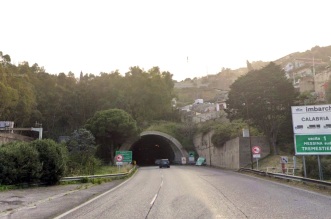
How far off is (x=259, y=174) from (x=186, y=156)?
38.5m

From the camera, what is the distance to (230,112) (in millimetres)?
43688

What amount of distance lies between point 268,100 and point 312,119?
17355 mm

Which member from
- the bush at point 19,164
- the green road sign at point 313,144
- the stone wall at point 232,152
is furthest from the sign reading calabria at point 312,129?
the stone wall at point 232,152

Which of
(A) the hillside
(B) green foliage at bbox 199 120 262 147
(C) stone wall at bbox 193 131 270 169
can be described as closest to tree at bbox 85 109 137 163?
(C) stone wall at bbox 193 131 270 169

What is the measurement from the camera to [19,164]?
18703mm

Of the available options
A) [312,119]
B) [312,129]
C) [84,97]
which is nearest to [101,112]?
[84,97]

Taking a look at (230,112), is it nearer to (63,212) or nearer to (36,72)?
(63,212)

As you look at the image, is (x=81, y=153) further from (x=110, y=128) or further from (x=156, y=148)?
(x=156, y=148)

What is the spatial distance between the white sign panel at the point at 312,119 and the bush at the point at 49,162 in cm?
1483

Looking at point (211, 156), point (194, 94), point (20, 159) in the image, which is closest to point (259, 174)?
point (20, 159)

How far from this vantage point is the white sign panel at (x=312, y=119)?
21172mm

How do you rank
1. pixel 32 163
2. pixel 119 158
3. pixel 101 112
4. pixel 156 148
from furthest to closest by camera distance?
pixel 156 148, pixel 101 112, pixel 119 158, pixel 32 163

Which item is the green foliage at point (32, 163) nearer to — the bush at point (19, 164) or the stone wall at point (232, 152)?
the bush at point (19, 164)

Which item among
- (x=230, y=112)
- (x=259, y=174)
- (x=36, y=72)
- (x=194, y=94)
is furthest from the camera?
(x=194, y=94)
